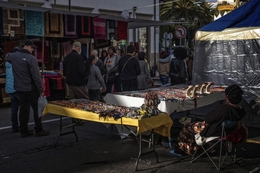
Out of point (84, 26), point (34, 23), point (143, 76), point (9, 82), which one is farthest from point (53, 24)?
point (9, 82)

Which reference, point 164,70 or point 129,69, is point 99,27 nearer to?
point 164,70

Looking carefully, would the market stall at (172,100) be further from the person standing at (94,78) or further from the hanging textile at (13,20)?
the hanging textile at (13,20)

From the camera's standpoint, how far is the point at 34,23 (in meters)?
9.30

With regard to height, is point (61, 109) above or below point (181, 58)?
below

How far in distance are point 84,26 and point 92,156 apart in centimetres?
573

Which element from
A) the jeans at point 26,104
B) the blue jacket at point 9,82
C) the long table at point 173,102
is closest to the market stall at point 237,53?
the long table at point 173,102

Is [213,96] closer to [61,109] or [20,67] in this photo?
[61,109]

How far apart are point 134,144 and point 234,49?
134 inches

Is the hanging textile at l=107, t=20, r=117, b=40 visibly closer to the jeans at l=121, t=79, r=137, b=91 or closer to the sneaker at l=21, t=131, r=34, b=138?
the jeans at l=121, t=79, r=137, b=91

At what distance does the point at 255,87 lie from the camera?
7668mm

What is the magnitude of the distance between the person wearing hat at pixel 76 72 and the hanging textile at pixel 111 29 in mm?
3606

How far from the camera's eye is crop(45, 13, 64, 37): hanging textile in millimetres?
9609

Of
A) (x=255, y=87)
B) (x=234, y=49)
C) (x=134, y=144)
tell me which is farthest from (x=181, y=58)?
(x=134, y=144)

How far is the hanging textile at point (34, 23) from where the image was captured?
9.15m
